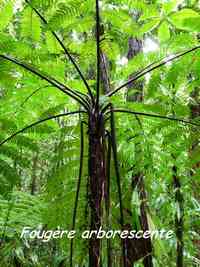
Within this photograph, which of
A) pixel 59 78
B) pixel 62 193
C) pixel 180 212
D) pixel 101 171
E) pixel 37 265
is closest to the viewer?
pixel 101 171

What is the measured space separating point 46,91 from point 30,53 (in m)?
0.26

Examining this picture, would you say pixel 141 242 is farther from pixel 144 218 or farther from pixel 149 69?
pixel 149 69

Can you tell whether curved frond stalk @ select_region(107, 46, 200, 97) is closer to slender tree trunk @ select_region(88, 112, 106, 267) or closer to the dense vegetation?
the dense vegetation

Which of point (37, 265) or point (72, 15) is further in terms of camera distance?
point (37, 265)

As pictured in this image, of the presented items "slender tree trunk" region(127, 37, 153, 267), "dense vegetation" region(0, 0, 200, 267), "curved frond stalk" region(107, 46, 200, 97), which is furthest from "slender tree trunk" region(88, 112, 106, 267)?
"slender tree trunk" region(127, 37, 153, 267)

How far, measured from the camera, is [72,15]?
1333 millimetres

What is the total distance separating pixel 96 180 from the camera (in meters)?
1.13

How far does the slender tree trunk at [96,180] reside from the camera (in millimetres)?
1062

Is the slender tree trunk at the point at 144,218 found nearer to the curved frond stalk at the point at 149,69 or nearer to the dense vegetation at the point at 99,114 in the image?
the dense vegetation at the point at 99,114

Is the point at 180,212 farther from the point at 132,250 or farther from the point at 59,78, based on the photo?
the point at 59,78

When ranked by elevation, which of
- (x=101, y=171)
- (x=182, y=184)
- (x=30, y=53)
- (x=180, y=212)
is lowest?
(x=101, y=171)

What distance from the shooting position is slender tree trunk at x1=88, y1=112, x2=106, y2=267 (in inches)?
41.8

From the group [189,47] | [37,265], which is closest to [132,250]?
[189,47]

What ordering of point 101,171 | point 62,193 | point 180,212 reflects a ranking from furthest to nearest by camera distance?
point 180,212
point 62,193
point 101,171
